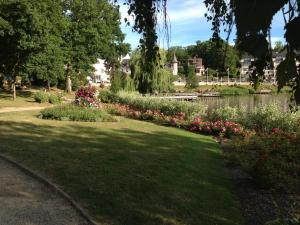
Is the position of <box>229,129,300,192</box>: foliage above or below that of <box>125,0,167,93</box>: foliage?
below

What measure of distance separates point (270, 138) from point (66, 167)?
5.72 meters

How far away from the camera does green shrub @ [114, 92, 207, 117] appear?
22609 millimetres

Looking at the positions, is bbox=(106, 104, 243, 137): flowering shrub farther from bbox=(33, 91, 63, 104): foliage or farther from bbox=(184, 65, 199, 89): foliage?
bbox=(184, 65, 199, 89): foliage

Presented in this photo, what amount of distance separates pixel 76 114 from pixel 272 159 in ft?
38.6

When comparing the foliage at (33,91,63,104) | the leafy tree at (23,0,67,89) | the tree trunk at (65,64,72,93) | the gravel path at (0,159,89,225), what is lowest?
the gravel path at (0,159,89,225)

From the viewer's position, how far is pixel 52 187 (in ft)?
25.6

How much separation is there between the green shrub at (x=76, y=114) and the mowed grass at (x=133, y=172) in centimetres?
388

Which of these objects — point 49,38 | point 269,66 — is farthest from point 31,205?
point 49,38

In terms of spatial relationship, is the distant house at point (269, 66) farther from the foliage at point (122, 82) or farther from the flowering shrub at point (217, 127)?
the foliage at point (122, 82)

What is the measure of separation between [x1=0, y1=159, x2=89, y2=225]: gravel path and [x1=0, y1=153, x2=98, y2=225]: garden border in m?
0.06

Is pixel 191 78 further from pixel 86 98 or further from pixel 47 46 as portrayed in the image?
pixel 86 98

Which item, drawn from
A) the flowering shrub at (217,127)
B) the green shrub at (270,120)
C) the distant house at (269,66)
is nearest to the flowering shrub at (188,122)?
the flowering shrub at (217,127)

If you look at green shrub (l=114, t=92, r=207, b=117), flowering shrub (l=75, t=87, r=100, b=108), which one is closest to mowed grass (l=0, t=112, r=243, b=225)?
flowering shrub (l=75, t=87, r=100, b=108)

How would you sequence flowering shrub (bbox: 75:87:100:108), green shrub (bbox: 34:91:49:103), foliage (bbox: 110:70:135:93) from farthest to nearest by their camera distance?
foliage (bbox: 110:70:135:93)
green shrub (bbox: 34:91:49:103)
flowering shrub (bbox: 75:87:100:108)
